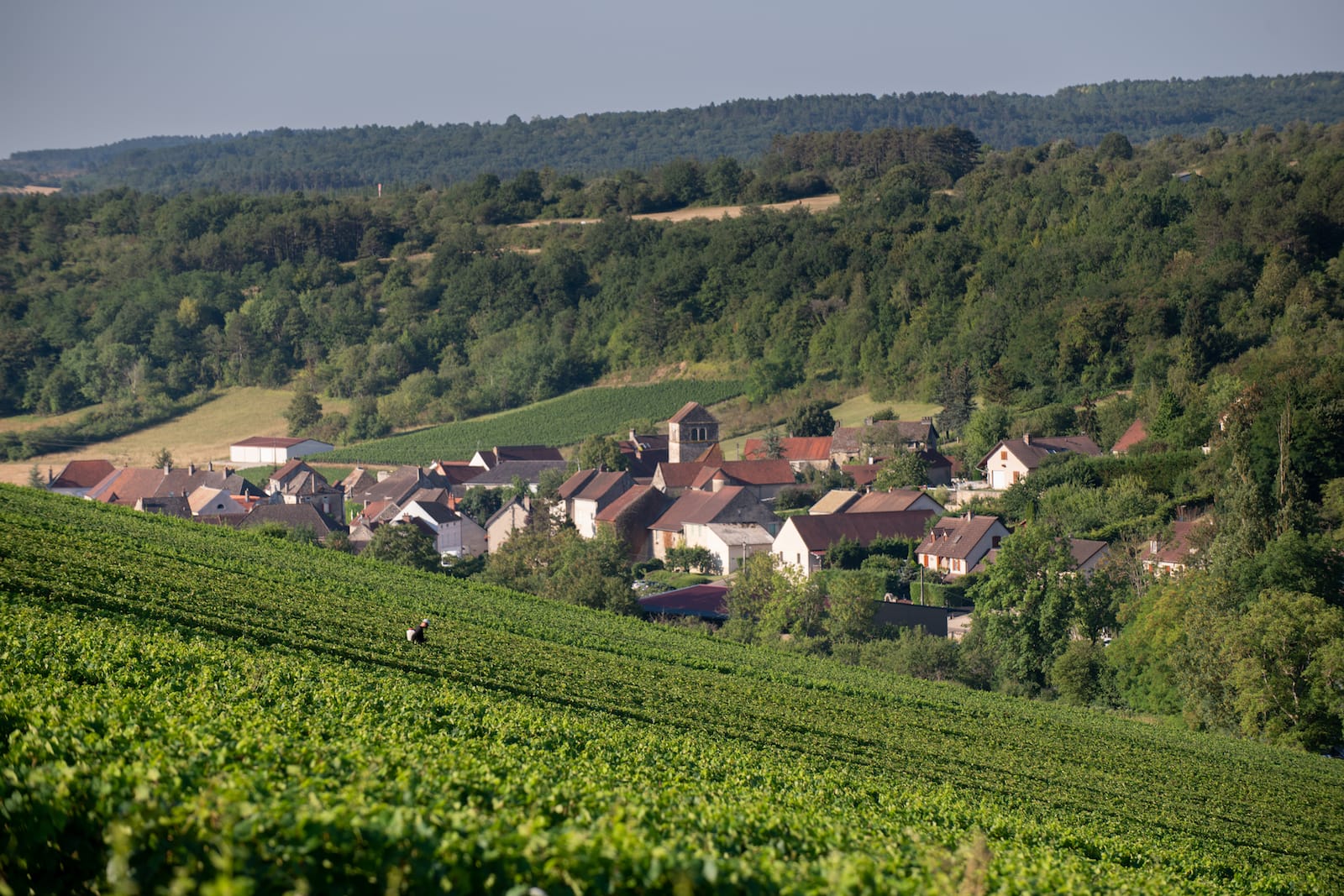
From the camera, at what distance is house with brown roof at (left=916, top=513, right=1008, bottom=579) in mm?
57250

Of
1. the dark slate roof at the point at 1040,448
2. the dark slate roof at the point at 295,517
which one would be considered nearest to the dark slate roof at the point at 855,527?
the dark slate roof at the point at 1040,448

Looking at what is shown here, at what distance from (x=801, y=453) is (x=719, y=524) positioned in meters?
18.7

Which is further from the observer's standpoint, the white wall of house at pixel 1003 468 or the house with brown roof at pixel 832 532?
the white wall of house at pixel 1003 468

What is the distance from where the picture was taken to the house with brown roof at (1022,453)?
68.9 meters

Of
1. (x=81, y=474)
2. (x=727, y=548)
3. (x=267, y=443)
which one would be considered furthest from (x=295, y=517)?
(x=267, y=443)

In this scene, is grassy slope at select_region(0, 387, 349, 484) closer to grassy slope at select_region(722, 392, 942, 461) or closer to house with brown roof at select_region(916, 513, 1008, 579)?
grassy slope at select_region(722, 392, 942, 461)

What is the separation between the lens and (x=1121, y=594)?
152 feet

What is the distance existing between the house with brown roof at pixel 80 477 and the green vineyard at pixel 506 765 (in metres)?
58.7

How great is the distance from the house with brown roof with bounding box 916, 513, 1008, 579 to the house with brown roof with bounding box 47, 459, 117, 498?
58.4m

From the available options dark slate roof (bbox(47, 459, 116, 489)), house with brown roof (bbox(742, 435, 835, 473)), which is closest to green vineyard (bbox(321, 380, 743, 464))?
house with brown roof (bbox(742, 435, 835, 473))

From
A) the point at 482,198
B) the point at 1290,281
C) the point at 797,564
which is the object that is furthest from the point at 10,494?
the point at 482,198

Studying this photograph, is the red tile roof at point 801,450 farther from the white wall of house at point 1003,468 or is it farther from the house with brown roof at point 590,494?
the white wall of house at point 1003,468

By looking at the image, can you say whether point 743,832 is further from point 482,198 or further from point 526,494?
point 482,198

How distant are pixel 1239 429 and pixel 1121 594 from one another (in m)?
12.5
